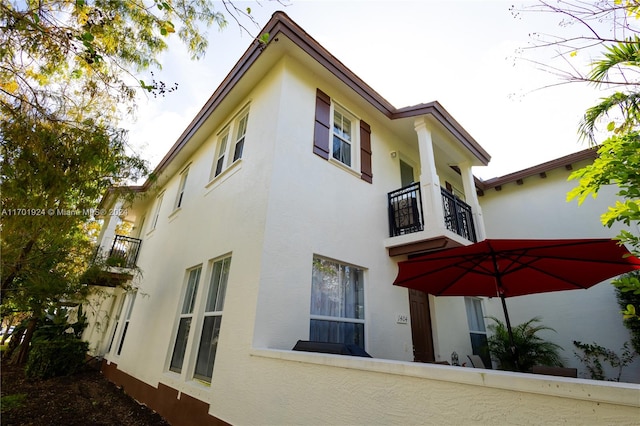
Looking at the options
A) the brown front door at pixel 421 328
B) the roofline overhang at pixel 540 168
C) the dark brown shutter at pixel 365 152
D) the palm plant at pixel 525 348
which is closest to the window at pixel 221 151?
the dark brown shutter at pixel 365 152

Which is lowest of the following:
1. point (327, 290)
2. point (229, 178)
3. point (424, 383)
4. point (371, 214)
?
point (424, 383)

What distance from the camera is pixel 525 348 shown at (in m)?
7.45

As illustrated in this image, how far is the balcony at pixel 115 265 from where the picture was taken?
839cm

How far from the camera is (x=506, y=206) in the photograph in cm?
977

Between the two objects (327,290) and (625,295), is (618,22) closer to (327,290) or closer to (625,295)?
(327,290)

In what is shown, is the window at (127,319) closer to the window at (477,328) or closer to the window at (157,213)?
the window at (157,213)

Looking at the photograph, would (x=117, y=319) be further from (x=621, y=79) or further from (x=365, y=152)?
(x=621, y=79)

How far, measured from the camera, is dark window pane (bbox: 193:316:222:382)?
489cm

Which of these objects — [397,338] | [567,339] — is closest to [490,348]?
[567,339]

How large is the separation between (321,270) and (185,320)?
Result: 3.17 metres

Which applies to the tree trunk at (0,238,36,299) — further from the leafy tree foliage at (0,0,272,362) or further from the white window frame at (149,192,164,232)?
the white window frame at (149,192,164,232)

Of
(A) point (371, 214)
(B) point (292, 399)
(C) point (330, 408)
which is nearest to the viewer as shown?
(C) point (330, 408)

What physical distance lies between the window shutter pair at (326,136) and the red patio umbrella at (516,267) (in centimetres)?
282

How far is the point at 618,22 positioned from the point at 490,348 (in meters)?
7.77
